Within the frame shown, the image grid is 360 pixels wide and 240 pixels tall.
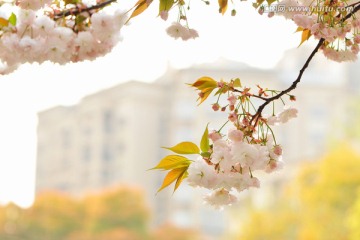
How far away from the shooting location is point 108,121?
5675 centimetres

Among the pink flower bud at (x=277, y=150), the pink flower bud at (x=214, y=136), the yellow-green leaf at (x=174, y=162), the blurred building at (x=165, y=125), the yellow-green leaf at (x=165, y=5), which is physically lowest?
the yellow-green leaf at (x=174, y=162)

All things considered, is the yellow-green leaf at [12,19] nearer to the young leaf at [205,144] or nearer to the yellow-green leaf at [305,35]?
the young leaf at [205,144]

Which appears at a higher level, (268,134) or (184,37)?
(184,37)

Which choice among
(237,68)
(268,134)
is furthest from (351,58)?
(237,68)

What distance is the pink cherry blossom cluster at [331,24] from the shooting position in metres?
2.18

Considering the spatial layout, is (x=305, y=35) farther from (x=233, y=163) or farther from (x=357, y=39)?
(x=233, y=163)

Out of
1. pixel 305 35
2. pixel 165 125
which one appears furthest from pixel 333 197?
pixel 165 125

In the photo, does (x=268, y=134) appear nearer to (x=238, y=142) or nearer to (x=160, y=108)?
(x=238, y=142)

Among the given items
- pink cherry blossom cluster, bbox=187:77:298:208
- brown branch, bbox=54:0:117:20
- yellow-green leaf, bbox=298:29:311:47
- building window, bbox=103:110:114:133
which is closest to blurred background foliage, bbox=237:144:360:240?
yellow-green leaf, bbox=298:29:311:47

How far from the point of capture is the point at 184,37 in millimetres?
2244

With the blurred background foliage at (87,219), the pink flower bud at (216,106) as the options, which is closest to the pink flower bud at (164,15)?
the pink flower bud at (216,106)

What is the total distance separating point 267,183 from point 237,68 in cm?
1427

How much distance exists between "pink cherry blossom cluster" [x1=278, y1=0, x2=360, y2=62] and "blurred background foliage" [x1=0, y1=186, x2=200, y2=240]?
39.3 m

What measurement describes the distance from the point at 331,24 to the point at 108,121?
5480 cm
